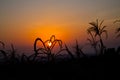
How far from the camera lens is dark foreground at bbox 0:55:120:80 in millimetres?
4707

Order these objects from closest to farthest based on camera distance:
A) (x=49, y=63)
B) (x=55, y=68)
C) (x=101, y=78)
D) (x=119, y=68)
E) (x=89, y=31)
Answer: (x=101, y=78) → (x=119, y=68) → (x=55, y=68) → (x=49, y=63) → (x=89, y=31)

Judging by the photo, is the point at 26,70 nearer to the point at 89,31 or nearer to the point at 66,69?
the point at 66,69

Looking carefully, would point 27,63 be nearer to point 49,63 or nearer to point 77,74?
point 49,63

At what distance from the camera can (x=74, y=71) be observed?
5.05m

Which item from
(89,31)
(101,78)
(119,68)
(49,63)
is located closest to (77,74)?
(101,78)

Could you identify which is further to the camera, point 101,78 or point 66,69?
point 66,69

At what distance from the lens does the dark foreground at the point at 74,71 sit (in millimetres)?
4707

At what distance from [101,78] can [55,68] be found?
5.77ft

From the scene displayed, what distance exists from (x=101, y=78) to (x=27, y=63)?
2563 millimetres

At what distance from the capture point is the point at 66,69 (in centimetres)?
560

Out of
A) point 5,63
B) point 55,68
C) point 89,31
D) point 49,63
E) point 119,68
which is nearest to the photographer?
point 119,68

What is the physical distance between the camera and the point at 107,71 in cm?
471

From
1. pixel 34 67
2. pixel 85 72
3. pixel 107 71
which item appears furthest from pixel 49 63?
pixel 107 71

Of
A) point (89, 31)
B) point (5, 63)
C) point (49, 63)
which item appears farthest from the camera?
point (89, 31)
